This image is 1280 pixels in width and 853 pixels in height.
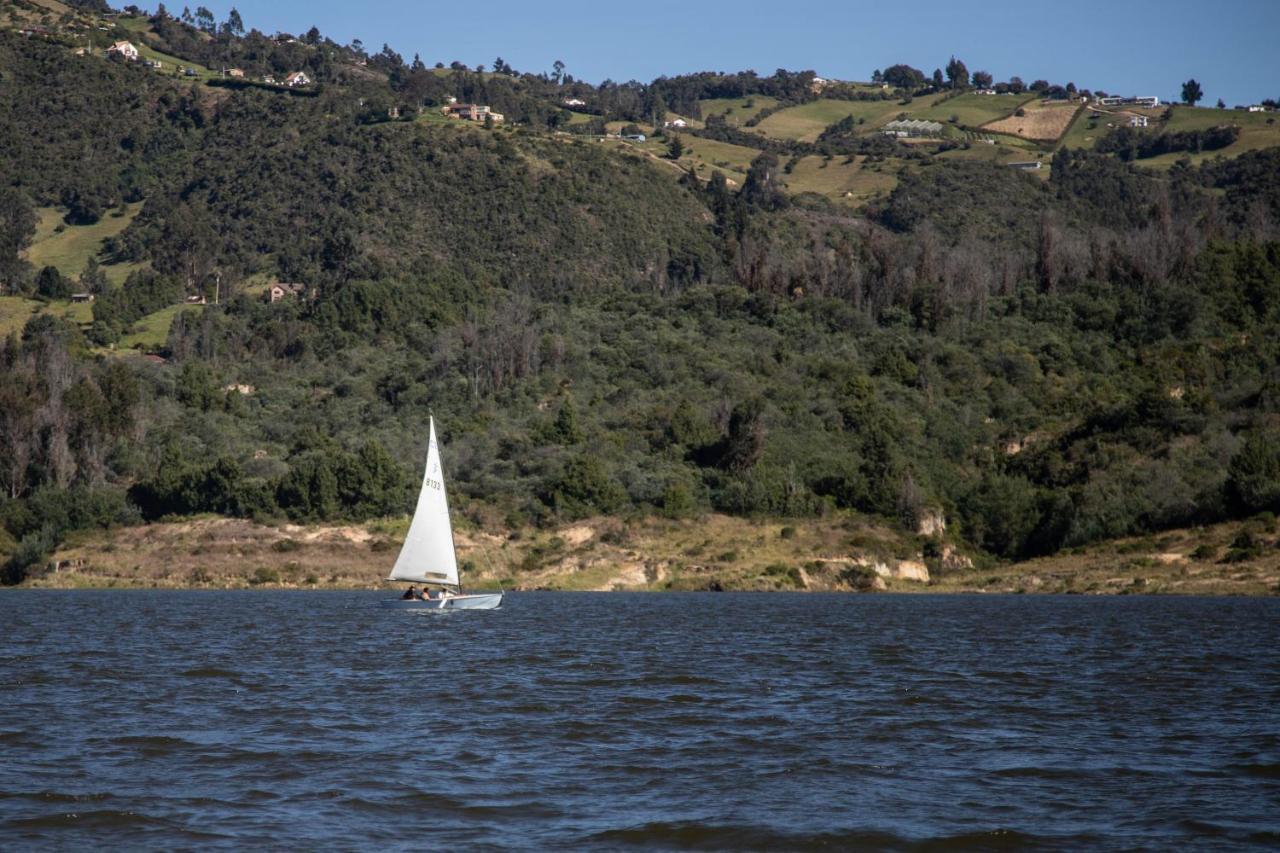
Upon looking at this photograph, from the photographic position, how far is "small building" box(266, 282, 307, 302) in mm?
182500

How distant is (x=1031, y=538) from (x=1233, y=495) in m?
16.0

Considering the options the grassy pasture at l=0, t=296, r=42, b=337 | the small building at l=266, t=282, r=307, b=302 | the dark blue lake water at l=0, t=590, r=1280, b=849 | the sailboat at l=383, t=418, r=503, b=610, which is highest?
the small building at l=266, t=282, r=307, b=302

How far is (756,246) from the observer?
630 feet

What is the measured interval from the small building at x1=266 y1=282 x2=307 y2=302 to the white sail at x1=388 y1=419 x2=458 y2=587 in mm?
117095

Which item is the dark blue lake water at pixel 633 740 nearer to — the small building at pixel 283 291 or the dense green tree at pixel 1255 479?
the dense green tree at pixel 1255 479

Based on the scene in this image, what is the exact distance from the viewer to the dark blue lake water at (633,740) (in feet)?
71.7

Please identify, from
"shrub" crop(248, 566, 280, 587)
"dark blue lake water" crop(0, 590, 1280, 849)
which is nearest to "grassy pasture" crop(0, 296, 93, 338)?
"shrub" crop(248, 566, 280, 587)

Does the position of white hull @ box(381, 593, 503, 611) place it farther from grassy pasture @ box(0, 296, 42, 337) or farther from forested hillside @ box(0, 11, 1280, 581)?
grassy pasture @ box(0, 296, 42, 337)

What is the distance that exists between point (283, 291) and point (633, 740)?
164 m

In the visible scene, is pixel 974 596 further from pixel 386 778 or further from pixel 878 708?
pixel 386 778

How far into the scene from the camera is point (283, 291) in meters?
186

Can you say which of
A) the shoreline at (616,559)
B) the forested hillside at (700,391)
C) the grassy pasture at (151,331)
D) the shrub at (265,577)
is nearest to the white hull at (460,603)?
Result: the shoreline at (616,559)

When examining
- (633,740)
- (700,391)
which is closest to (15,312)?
(700,391)

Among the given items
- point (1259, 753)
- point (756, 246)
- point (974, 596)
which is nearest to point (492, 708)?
point (1259, 753)
